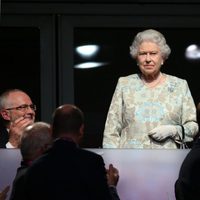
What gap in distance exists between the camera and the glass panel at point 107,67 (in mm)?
9148

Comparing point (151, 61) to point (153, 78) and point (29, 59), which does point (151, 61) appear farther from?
point (29, 59)

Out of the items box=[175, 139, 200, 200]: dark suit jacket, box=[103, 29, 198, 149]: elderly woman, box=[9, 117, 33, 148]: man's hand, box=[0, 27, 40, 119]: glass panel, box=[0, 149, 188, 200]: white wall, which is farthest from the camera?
box=[0, 27, 40, 119]: glass panel

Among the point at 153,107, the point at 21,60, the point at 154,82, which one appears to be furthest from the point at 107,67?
the point at 153,107

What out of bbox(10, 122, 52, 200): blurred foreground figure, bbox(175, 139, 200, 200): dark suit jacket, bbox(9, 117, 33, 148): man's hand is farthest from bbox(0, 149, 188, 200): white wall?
bbox(10, 122, 52, 200): blurred foreground figure

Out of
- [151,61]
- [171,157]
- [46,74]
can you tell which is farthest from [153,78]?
[46,74]

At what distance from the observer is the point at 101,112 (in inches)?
358

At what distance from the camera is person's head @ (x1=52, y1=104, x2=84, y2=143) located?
19.2ft

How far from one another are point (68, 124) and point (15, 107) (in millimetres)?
2196

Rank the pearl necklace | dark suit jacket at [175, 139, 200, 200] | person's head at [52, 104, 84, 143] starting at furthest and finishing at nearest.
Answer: the pearl necklace → dark suit jacket at [175, 139, 200, 200] → person's head at [52, 104, 84, 143]

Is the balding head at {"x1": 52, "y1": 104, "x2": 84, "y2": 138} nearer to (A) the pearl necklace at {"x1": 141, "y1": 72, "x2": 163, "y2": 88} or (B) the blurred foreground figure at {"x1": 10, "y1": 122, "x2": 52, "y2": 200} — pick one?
(B) the blurred foreground figure at {"x1": 10, "y1": 122, "x2": 52, "y2": 200}

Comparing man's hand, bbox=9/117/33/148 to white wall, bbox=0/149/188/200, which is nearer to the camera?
white wall, bbox=0/149/188/200

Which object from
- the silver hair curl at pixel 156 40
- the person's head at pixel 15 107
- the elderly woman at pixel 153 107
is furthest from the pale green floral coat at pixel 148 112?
the person's head at pixel 15 107

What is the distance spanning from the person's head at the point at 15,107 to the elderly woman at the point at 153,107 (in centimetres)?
80

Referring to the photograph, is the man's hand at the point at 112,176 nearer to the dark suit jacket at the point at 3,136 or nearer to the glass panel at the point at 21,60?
the dark suit jacket at the point at 3,136
